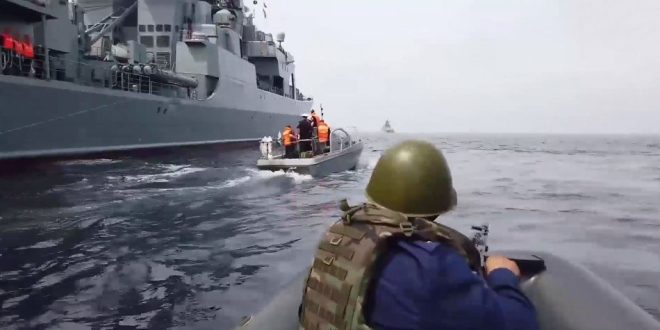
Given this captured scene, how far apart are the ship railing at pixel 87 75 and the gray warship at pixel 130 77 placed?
0.04 m

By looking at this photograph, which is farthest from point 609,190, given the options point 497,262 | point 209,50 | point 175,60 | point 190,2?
point 190,2

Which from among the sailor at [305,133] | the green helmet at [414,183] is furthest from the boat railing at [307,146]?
the green helmet at [414,183]

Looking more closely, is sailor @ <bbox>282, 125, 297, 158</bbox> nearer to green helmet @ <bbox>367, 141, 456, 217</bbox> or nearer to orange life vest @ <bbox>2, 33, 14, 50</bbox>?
orange life vest @ <bbox>2, 33, 14, 50</bbox>

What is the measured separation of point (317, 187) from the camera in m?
12.5

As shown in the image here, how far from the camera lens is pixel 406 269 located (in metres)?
1.46

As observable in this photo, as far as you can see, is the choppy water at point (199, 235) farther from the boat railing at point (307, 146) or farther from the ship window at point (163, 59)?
the ship window at point (163, 59)

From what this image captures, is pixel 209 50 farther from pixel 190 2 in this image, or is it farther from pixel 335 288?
pixel 335 288

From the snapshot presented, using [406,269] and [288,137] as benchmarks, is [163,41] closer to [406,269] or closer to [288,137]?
[288,137]

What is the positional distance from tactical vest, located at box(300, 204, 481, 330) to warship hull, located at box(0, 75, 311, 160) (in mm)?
14627

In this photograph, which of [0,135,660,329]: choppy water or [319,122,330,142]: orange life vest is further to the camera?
[319,122,330,142]: orange life vest

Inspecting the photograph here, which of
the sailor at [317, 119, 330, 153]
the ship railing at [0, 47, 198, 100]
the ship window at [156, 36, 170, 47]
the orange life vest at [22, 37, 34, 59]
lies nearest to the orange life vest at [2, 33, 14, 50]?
the ship railing at [0, 47, 198, 100]

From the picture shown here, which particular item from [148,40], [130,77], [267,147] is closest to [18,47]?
[130,77]

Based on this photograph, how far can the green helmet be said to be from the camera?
1.62 meters

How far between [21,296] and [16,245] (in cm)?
216
